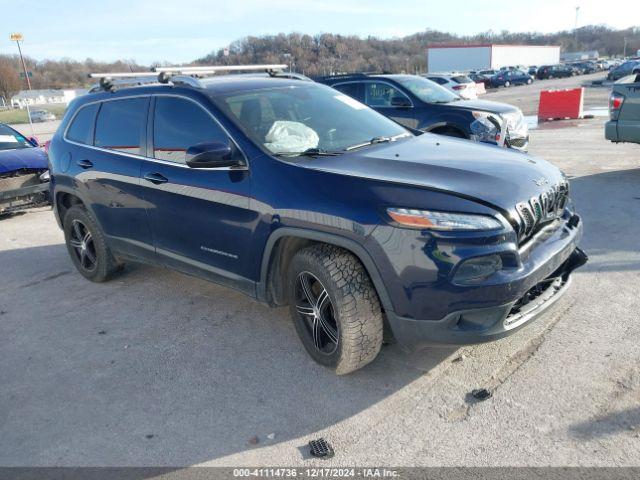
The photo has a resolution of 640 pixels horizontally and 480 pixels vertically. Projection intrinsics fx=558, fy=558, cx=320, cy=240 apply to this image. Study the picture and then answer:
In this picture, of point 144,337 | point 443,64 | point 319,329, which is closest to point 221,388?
point 319,329

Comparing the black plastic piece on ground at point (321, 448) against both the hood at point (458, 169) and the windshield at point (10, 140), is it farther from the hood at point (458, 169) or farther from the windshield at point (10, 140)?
the windshield at point (10, 140)

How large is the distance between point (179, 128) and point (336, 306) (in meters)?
1.94

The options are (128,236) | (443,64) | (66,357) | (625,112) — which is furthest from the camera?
(443,64)

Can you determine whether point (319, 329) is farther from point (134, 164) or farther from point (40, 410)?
point (134, 164)

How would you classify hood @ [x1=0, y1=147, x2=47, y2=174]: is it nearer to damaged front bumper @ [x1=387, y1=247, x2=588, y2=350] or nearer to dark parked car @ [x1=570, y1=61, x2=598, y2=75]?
damaged front bumper @ [x1=387, y1=247, x2=588, y2=350]

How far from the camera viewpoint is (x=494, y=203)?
119 inches

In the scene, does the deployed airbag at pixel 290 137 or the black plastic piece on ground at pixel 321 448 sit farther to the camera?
the deployed airbag at pixel 290 137

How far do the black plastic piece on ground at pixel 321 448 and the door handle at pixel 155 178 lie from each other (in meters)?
2.28

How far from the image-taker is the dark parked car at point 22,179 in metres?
8.54

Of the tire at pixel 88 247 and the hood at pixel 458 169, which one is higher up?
the hood at pixel 458 169

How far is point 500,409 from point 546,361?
0.62m

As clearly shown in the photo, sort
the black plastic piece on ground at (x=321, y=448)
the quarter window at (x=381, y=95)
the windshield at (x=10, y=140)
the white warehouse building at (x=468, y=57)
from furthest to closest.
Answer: the white warehouse building at (x=468, y=57) → the quarter window at (x=381, y=95) → the windshield at (x=10, y=140) → the black plastic piece on ground at (x=321, y=448)

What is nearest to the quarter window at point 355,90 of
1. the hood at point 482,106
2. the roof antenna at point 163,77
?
the hood at point 482,106

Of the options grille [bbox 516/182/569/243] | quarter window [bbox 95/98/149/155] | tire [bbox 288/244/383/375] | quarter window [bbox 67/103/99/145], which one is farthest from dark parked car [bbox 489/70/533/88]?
tire [bbox 288/244/383/375]
